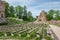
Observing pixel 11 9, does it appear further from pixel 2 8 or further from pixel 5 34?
pixel 5 34

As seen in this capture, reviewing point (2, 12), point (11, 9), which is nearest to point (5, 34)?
point (2, 12)

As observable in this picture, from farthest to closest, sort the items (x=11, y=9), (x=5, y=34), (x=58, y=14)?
(x=58, y=14) < (x=11, y=9) < (x=5, y=34)

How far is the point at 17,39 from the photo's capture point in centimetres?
1562

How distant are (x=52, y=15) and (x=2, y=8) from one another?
159 ft

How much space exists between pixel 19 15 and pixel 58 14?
20.1m

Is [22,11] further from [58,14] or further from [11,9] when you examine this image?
[58,14]

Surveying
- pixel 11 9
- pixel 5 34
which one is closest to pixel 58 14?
pixel 11 9

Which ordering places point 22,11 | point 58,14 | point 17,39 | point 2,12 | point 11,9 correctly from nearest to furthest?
point 17,39 < point 2,12 < point 11,9 < point 22,11 < point 58,14

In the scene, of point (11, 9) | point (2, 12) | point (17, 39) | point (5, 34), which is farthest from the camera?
point (11, 9)

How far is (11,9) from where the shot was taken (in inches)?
3260

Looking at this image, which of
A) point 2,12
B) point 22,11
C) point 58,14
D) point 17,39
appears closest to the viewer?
point 17,39

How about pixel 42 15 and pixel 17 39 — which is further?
pixel 42 15

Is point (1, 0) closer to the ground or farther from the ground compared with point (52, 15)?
farther from the ground

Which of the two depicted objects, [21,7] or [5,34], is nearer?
[5,34]
